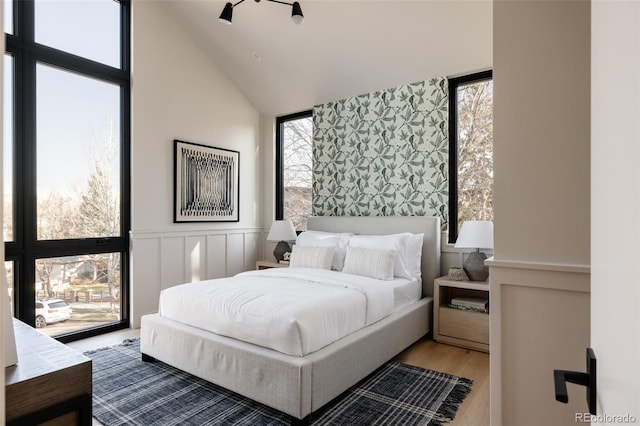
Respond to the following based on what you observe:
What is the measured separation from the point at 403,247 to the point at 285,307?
174 centimetres

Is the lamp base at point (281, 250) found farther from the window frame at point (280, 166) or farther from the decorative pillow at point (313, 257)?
the decorative pillow at point (313, 257)

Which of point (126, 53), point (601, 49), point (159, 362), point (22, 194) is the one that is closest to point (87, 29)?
point (126, 53)

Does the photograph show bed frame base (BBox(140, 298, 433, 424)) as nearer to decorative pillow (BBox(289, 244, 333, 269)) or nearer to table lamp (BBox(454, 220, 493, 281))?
table lamp (BBox(454, 220, 493, 281))

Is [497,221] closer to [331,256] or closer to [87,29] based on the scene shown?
[331,256]

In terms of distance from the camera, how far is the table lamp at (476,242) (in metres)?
3.23

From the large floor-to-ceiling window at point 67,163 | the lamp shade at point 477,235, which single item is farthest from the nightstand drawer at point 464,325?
the large floor-to-ceiling window at point 67,163

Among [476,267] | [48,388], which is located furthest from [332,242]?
[48,388]

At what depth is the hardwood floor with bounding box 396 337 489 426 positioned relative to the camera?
223 cm

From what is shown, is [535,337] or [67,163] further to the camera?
[67,163]

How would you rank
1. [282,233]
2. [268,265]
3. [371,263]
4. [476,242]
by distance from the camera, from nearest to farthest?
1. [476,242]
2. [371,263]
3. [282,233]
4. [268,265]

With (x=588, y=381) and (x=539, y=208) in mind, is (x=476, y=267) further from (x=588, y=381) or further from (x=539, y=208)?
(x=588, y=381)

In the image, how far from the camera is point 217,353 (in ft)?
8.02

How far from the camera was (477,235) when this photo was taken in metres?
3.26

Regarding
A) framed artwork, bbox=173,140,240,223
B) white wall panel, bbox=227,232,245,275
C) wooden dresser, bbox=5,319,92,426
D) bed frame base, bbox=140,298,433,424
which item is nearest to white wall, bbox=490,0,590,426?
bed frame base, bbox=140,298,433,424
